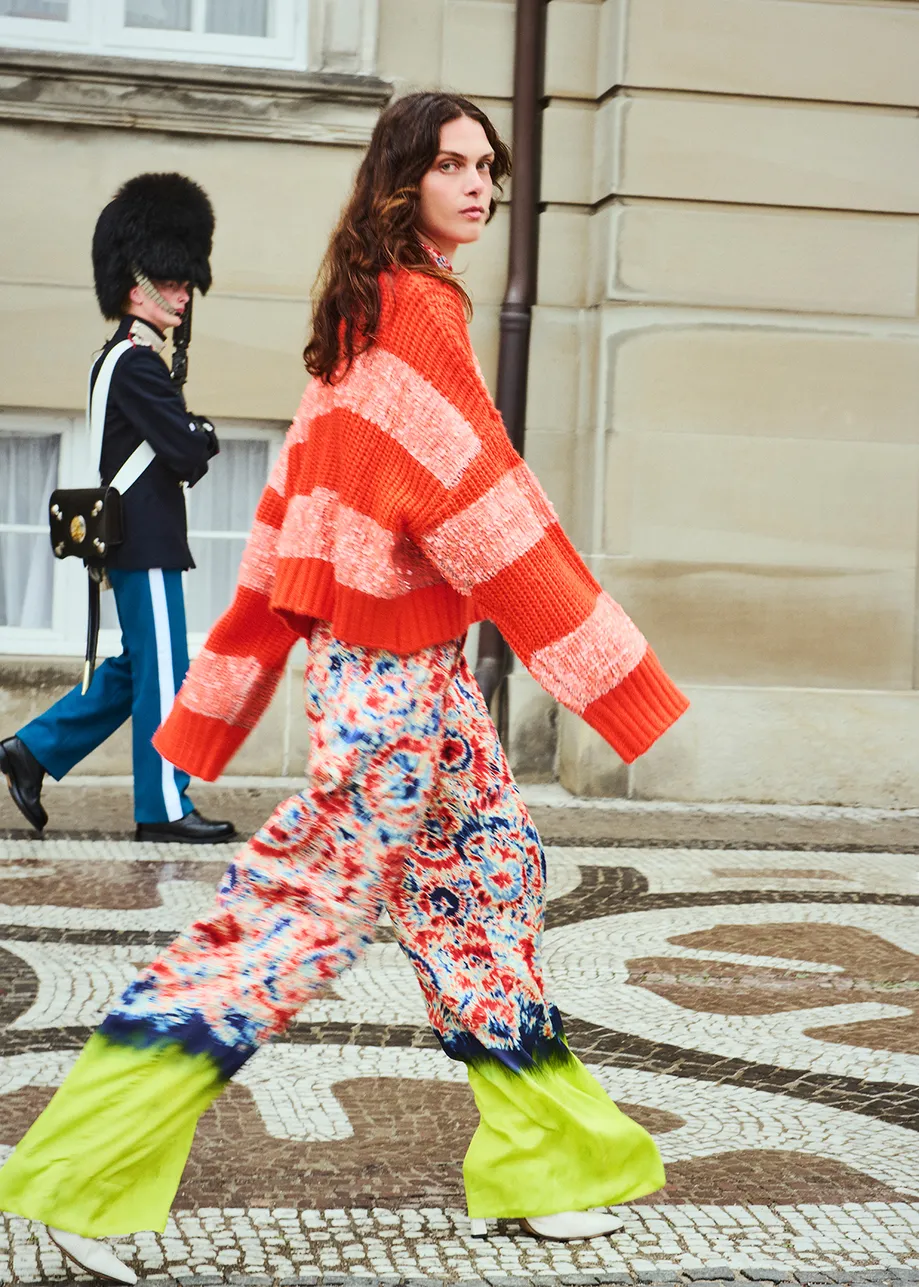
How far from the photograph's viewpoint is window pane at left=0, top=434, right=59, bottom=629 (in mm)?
7648

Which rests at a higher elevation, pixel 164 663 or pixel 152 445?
pixel 152 445

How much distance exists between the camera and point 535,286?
755cm

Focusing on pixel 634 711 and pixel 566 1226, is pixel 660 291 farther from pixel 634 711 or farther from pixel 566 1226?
pixel 566 1226

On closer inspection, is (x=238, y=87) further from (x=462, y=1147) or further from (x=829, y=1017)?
(x=462, y=1147)

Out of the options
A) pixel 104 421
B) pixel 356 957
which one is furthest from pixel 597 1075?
pixel 104 421

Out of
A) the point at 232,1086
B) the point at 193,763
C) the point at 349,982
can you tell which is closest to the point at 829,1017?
the point at 349,982

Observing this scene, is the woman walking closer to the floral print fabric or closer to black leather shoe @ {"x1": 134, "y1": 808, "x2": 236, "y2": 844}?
the floral print fabric

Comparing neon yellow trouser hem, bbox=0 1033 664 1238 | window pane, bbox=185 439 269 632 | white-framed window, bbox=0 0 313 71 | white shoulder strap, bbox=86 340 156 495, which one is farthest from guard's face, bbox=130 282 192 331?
neon yellow trouser hem, bbox=0 1033 664 1238

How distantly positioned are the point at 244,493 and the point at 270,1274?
5.61m

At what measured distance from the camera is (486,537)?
99.7 inches

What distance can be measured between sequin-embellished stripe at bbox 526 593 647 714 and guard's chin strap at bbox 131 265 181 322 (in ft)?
11.8

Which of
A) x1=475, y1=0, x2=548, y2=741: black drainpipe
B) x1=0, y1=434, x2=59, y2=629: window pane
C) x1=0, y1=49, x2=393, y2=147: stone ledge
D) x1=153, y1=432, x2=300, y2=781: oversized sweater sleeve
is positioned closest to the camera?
x1=153, y1=432, x2=300, y2=781: oversized sweater sleeve

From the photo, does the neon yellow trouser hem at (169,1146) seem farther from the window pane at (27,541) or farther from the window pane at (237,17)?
the window pane at (237,17)

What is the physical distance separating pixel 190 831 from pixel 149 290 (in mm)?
1775
